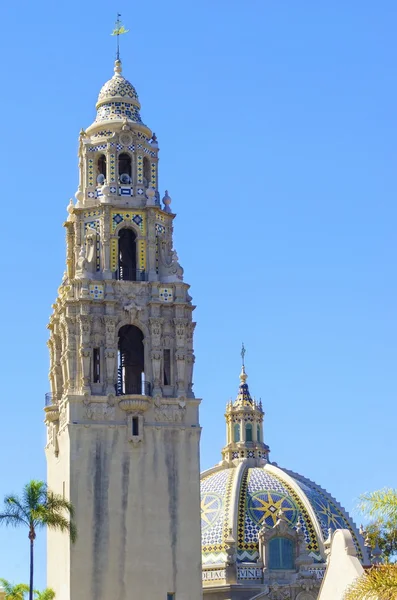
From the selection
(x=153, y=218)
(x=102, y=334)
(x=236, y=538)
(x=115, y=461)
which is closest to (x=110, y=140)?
(x=153, y=218)

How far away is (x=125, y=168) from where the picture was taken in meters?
54.8

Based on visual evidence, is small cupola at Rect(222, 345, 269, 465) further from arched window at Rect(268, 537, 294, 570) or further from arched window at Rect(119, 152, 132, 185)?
arched window at Rect(119, 152, 132, 185)

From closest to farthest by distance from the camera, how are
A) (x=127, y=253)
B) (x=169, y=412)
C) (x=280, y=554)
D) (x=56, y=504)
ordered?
(x=56, y=504)
(x=169, y=412)
(x=127, y=253)
(x=280, y=554)

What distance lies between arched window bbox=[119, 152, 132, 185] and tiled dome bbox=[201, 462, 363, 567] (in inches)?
789

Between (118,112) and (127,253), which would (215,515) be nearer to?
(127,253)

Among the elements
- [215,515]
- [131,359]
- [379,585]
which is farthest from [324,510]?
[379,585]

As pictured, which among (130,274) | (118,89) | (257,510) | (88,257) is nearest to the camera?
(88,257)

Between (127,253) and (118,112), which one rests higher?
(118,112)

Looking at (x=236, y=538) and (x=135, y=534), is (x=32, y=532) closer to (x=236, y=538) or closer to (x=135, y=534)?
(x=135, y=534)

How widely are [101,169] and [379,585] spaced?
27498 mm

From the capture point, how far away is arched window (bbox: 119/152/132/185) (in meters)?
54.0

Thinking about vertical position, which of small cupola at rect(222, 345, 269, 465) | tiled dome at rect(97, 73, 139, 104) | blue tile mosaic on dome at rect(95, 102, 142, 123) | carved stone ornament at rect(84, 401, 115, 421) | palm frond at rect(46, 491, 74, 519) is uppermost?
tiled dome at rect(97, 73, 139, 104)

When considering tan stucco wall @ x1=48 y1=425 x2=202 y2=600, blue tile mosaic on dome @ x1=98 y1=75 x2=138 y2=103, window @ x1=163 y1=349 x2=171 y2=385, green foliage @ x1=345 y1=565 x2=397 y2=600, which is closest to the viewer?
green foliage @ x1=345 y1=565 x2=397 y2=600

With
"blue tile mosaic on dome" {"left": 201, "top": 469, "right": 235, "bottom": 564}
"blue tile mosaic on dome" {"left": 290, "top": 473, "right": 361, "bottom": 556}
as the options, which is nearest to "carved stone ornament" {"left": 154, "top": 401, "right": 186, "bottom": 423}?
Result: "blue tile mosaic on dome" {"left": 201, "top": 469, "right": 235, "bottom": 564}
